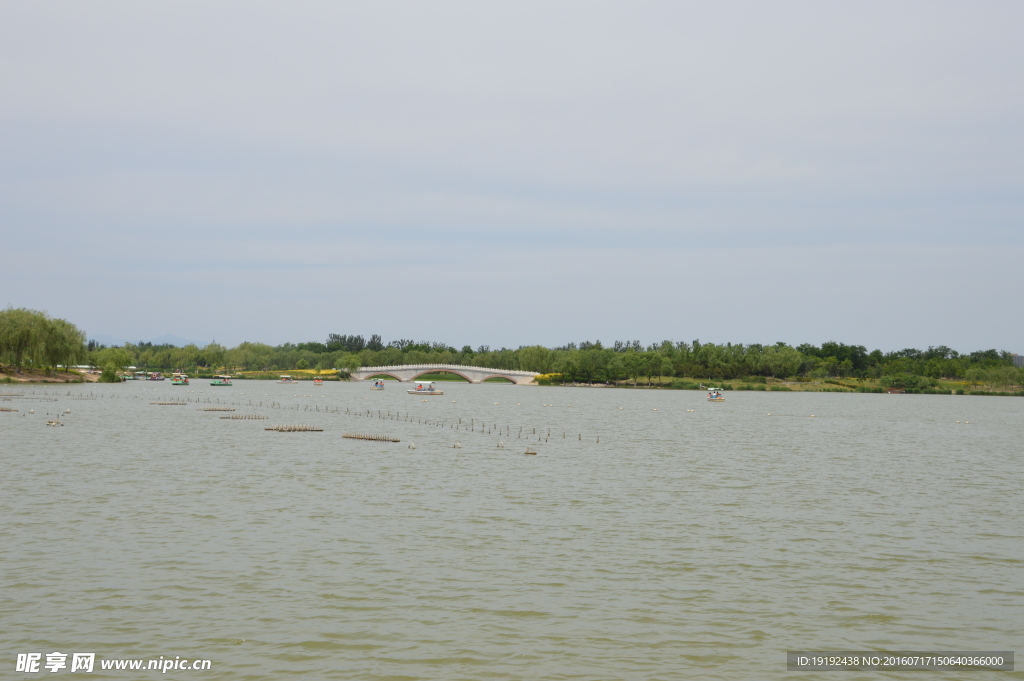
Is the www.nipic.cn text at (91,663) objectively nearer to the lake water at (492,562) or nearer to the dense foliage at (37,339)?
the lake water at (492,562)

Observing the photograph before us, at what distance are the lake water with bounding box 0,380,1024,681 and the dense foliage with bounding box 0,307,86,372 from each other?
87.9 metres

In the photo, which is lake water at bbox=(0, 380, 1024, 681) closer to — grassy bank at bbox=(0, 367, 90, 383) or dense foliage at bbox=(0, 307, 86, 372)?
dense foliage at bbox=(0, 307, 86, 372)

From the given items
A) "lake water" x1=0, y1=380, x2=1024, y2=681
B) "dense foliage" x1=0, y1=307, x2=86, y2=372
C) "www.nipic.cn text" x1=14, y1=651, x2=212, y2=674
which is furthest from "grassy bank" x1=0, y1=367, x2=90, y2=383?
"www.nipic.cn text" x1=14, y1=651, x2=212, y2=674

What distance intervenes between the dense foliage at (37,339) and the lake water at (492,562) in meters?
87.9

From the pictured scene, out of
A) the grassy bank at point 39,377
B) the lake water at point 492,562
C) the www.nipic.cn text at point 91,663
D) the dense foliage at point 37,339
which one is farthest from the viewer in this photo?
the grassy bank at point 39,377

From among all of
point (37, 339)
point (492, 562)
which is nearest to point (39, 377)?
point (37, 339)

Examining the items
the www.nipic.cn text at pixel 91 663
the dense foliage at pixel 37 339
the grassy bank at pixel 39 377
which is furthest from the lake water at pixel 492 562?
the grassy bank at pixel 39 377

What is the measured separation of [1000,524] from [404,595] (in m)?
24.7

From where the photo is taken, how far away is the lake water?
16.0 metres

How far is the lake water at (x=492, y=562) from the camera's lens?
16000mm

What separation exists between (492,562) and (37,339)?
127 metres

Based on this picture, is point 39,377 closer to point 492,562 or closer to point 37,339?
point 37,339

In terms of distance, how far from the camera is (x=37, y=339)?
124m

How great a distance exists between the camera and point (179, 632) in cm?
1636
